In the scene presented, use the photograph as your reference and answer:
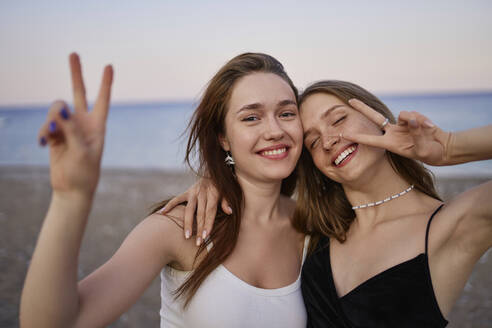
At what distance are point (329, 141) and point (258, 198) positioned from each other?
2.53ft

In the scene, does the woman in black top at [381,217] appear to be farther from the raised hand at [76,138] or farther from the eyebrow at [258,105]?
the raised hand at [76,138]

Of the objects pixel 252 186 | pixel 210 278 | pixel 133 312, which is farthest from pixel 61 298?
pixel 133 312

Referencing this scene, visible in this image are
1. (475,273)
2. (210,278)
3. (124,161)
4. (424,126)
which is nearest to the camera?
(424,126)

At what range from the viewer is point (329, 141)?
2.74 metres

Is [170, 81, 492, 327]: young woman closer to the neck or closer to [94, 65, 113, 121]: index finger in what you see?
the neck

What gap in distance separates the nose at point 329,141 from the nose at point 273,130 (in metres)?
0.33

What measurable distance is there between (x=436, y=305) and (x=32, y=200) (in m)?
11.1

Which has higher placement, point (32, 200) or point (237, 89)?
point (237, 89)

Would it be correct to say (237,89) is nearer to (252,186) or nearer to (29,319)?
(252,186)

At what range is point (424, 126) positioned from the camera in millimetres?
2088

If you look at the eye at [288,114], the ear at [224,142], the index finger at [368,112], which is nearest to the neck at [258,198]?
the ear at [224,142]

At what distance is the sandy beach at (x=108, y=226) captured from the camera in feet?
16.5

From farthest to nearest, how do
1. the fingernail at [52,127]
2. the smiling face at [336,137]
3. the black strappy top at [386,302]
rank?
the smiling face at [336,137]
the black strappy top at [386,302]
the fingernail at [52,127]

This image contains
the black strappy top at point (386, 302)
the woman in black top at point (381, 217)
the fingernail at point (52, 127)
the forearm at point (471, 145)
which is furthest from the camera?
the black strappy top at point (386, 302)
